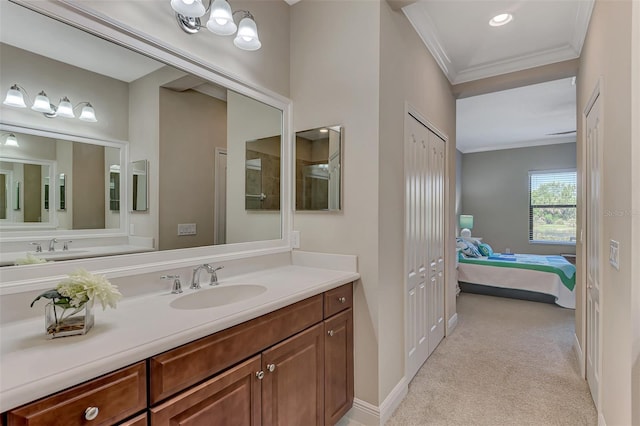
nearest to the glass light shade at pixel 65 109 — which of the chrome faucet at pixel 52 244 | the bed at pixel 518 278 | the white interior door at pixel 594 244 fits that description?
the chrome faucet at pixel 52 244

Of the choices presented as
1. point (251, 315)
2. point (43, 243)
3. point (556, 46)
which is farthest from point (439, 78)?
point (43, 243)

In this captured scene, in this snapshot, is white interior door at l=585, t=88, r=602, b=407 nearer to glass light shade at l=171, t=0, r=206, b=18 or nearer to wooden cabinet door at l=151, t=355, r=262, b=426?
wooden cabinet door at l=151, t=355, r=262, b=426

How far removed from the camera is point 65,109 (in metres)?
1.31

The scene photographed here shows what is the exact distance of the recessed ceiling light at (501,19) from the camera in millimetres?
2353

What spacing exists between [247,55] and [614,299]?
94.7 inches

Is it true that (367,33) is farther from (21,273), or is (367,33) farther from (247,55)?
(21,273)

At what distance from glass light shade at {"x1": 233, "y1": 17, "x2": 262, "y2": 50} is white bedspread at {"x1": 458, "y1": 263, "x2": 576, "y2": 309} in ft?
15.1

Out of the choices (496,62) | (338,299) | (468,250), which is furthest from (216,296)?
(468,250)

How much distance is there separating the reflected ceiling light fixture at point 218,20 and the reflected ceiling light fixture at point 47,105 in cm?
62

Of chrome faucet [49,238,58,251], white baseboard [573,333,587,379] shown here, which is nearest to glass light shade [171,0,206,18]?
chrome faucet [49,238,58,251]

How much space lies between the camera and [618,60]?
145 centimetres

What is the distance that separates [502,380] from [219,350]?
237 cm

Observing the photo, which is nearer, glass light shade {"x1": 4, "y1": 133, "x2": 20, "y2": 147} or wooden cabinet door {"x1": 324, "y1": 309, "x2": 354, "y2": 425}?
glass light shade {"x1": 4, "y1": 133, "x2": 20, "y2": 147}

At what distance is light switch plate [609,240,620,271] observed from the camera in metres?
1.42
